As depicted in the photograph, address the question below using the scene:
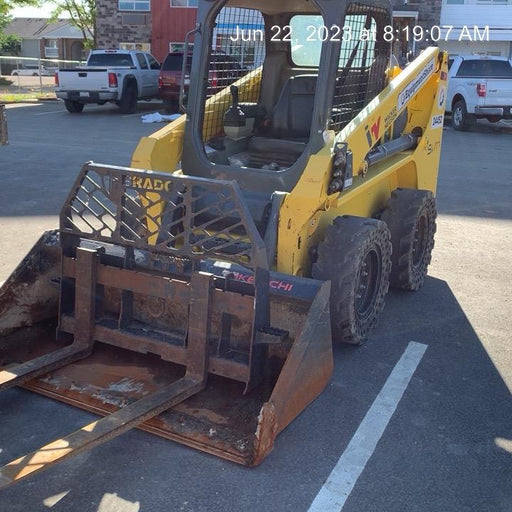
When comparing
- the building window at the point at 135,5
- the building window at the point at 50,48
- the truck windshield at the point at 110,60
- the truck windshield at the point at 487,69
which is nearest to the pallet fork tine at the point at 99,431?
the truck windshield at the point at 487,69

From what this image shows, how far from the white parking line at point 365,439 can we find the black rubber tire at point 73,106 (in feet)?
63.1

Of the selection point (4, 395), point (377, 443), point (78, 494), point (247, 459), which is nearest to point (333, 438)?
point (377, 443)

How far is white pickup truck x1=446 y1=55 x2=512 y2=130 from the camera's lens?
1864 centimetres

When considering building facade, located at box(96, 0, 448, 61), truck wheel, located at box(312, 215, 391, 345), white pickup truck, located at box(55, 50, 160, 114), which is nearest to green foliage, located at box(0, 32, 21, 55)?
building facade, located at box(96, 0, 448, 61)

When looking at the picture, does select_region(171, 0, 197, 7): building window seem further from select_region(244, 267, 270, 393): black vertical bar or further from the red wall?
select_region(244, 267, 270, 393): black vertical bar

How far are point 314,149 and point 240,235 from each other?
0.83 meters

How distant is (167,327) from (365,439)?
4.66 feet

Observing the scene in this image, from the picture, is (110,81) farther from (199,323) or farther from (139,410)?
(139,410)

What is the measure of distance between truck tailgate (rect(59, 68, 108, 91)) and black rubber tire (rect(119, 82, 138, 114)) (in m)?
0.97

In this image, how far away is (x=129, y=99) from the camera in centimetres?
2291

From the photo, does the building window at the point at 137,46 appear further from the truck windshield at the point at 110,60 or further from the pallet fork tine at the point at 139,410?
the pallet fork tine at the point at 139,410

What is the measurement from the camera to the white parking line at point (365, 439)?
3.39 m

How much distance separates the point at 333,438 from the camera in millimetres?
3920

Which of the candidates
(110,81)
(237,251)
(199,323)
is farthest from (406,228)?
(110,81)
